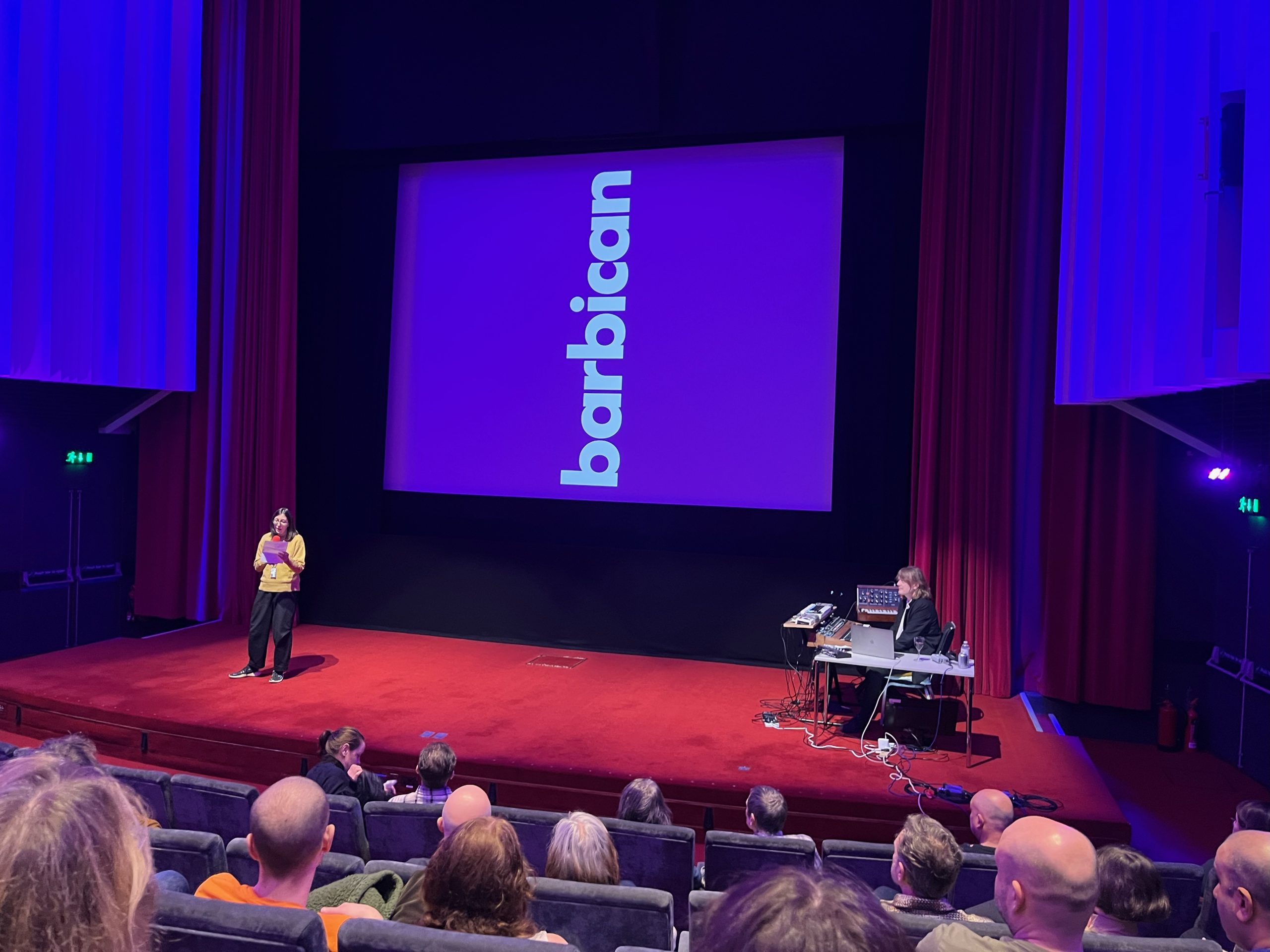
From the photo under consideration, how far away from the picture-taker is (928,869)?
2543 mm

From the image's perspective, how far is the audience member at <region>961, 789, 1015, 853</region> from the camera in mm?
3180

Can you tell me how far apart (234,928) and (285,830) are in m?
0.31

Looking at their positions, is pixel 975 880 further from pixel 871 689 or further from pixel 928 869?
pixel 871 689

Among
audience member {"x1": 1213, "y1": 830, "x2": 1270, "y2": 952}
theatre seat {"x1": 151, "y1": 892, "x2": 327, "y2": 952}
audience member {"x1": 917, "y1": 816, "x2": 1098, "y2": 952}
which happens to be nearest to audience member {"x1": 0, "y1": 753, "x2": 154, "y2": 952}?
theatre seat {"x1": 151, "y1": 892, "x2": 327, "y2": 952}

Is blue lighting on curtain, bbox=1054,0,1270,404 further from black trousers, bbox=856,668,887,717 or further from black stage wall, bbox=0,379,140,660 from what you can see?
black stage wall, bbox=0,379,140,660

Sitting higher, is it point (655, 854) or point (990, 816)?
point (990, 816)

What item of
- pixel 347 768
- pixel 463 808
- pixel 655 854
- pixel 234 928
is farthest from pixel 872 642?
pixel 234 928

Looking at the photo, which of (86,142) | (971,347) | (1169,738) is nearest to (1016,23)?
(971,347)

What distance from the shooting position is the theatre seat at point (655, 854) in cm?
326

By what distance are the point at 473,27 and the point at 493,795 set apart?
6479mm

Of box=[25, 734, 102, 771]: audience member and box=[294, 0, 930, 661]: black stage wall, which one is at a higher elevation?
box=[294, 0, 930, 661]: black stage wall

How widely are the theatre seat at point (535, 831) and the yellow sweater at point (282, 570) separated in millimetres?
4050

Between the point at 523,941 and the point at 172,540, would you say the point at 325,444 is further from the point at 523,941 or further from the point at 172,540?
the point at 523,941

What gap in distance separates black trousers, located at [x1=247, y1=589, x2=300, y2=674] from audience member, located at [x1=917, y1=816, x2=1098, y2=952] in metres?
6.19
